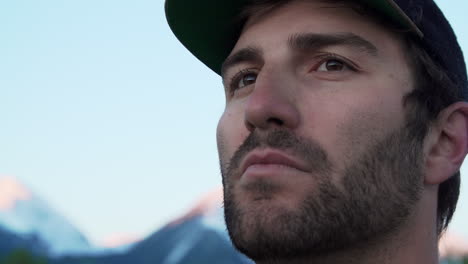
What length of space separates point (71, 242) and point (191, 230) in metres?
1.40

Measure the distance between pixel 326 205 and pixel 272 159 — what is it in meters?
0.30

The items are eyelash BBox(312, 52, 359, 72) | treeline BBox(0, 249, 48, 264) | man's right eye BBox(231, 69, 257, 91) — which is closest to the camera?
eyelash BBox(312, 52, 359, 72)

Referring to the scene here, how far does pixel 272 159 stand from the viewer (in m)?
2.80

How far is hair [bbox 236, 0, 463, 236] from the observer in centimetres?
312

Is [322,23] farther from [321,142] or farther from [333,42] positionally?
[321,142]

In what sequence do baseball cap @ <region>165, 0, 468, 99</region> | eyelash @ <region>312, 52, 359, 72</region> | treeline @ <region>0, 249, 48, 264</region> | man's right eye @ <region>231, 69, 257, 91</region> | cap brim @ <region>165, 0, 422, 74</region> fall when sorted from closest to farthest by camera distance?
eyelash @ <region>312, 52, 359, 72</region>, baseball cap @ <region>165, 0, 468, 99</region>, man's right eye @ <region>231, 69, 257, 91</region>, cap brim @ <region>165, 0, 422, 74</region>, treeline @ <region>0, 249, 48, 264</region>

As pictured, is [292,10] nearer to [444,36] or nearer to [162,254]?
[444,36]

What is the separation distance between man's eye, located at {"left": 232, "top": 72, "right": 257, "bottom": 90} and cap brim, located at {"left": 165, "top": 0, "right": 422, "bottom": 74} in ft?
1.23

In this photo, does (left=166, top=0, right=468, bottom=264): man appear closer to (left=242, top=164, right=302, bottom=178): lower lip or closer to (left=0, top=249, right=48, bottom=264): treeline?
(left=242, top=164, right=302, bottom=178): lower lip

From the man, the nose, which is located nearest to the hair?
the man

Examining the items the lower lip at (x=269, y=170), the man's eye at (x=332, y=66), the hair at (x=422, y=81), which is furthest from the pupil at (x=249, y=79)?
the lower lip at (x=269, y=170)

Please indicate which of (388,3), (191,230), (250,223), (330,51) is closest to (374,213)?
(250,223)

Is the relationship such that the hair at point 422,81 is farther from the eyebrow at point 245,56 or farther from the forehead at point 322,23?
the eyebrow at point 245,56

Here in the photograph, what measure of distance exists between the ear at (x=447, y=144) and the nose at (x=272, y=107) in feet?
2.47
